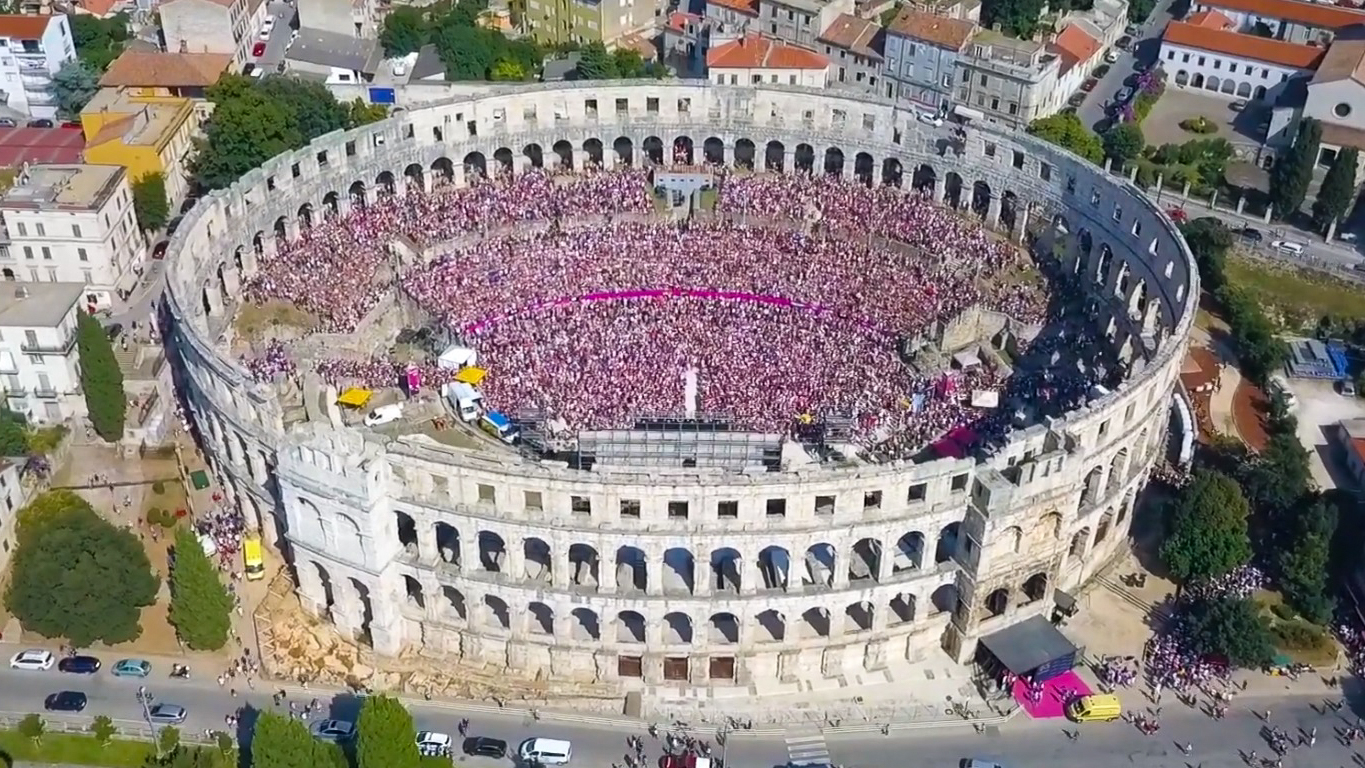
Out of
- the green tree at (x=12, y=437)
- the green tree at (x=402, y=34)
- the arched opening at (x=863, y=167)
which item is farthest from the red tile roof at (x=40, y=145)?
the arched opening at (x=863, y=167)

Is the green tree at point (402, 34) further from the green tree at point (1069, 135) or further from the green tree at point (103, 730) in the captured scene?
the green tree at point (103, 730)

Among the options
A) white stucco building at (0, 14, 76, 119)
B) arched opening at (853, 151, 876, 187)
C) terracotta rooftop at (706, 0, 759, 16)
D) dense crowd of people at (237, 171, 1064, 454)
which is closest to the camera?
dense crowd of people at (237, 171, 1064, 454)

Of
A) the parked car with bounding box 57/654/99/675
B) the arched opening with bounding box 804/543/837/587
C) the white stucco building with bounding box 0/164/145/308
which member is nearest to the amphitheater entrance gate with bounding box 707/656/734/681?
the arched opening with bounding box 804/543/837/587

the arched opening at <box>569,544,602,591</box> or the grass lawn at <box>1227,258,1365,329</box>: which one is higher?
the grass lawn at <box>1227,258,1365,329</box>

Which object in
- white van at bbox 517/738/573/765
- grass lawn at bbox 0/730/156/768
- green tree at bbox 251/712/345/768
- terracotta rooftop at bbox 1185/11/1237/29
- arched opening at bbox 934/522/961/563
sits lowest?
grass lawn at bbox 0/730/156/768

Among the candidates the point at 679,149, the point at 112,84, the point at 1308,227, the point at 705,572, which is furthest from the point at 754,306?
the point at 112,84

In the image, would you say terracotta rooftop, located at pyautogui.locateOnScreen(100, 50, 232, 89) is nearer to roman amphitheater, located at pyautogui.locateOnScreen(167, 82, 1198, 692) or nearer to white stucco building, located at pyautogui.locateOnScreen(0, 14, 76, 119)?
white stucco building, located at pyautogui.locateOnScreen(0, 14, 76, 119)

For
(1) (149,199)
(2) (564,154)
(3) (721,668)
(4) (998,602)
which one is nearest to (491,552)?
(3) (721,668)
